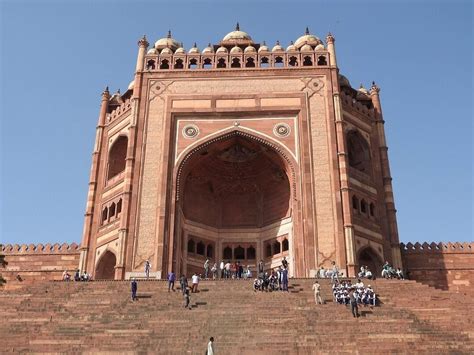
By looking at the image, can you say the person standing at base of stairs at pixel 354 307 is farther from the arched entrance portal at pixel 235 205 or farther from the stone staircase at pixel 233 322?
the arched entrance portal at pixel 235 205

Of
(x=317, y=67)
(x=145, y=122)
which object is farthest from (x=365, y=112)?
(x=145, y=122)

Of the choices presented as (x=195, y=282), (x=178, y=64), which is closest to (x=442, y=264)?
(x=195, y=282)

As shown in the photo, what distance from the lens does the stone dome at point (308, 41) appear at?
31422mm

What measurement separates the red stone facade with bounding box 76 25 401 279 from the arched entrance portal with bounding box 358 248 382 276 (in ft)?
0.23

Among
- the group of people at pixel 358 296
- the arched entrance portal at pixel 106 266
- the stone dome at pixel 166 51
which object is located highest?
the stone dome at pixel 166 51

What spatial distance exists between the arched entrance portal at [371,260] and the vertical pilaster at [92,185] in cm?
1269

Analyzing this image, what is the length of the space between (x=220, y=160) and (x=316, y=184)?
5.46 meters

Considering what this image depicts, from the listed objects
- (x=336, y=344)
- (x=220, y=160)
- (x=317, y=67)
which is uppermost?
(x=317, y=67)

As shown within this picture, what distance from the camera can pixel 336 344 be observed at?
13156 millimetres

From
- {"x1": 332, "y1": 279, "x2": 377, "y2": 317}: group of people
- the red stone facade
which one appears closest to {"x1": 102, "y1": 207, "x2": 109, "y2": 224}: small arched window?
the red stone facade

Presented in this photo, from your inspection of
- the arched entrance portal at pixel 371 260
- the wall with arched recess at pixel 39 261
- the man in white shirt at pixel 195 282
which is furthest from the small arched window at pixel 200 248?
the man in white shirt at pixel 195 282

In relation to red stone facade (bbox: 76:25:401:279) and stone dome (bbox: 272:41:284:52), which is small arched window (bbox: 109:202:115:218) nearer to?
red stone facade (bbox: 76:25:401:279)

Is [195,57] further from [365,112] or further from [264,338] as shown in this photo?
[264,338]

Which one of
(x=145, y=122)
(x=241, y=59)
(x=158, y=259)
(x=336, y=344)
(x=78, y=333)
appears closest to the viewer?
(x=336, y=344)
